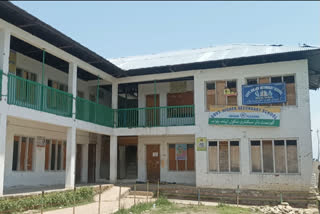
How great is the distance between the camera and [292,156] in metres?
14.7

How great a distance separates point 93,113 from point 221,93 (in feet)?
20.2

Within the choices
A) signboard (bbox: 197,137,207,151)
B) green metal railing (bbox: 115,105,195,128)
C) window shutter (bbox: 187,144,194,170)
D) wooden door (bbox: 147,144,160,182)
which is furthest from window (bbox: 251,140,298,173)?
wooden door (bbox: 147,144,160,182)

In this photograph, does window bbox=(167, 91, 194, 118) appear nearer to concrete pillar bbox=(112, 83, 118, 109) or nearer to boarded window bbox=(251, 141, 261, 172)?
concrete pillar bbox=(112, 83, 118, 109)

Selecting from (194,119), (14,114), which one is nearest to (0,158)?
(14,114)

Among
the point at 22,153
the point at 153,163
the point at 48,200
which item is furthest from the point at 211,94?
the point at 22,153

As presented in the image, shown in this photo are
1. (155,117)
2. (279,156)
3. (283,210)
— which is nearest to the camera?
(283,210)

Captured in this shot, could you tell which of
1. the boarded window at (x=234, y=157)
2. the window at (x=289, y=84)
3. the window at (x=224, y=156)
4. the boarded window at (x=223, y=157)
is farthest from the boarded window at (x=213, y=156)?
the window at (x=289, y=84)

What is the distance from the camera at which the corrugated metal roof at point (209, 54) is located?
606 inches

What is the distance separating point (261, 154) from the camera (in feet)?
49.8

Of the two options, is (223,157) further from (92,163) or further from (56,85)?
(56,85)

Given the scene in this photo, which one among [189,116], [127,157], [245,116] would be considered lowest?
[127,157]

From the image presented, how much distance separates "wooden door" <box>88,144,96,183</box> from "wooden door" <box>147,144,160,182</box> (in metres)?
3.20

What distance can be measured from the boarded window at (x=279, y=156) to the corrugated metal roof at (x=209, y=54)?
3950 mm

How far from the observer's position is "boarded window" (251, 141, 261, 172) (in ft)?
49.9
